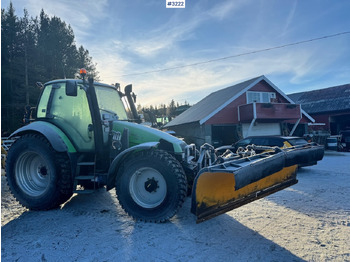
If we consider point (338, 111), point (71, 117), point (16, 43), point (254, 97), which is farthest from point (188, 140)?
point (16, 43)

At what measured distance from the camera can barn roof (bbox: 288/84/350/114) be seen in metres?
25.2

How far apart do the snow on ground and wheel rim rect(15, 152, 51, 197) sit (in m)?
0.45

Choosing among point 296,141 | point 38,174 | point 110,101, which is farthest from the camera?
point 296,141

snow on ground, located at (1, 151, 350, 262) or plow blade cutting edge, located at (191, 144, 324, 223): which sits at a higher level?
plow blade cutting edge, located at (191, 144, 324, 223)

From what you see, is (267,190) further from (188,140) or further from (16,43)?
(16,43)

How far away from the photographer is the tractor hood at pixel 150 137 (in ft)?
13.3

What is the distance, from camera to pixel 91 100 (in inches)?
173

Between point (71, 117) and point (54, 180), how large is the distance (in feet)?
4.12

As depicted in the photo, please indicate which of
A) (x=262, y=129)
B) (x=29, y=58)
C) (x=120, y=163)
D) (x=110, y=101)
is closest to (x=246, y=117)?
(x=262, y=129)

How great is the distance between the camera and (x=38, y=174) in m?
4.78

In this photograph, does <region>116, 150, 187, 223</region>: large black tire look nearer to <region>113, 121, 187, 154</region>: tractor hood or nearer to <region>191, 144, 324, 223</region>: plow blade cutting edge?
<region>113, 121, 187, 154</region>: tractor hood

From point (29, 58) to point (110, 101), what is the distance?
25891mm

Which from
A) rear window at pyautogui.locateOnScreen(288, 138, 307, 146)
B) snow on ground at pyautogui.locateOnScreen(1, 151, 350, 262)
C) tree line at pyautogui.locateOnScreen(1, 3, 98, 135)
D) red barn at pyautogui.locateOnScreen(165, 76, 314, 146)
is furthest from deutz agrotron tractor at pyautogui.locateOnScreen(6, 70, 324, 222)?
tree line at pyautogui.locateOnScreen(1, 3, 98, 135)

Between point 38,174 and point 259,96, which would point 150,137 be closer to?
point 38,174
